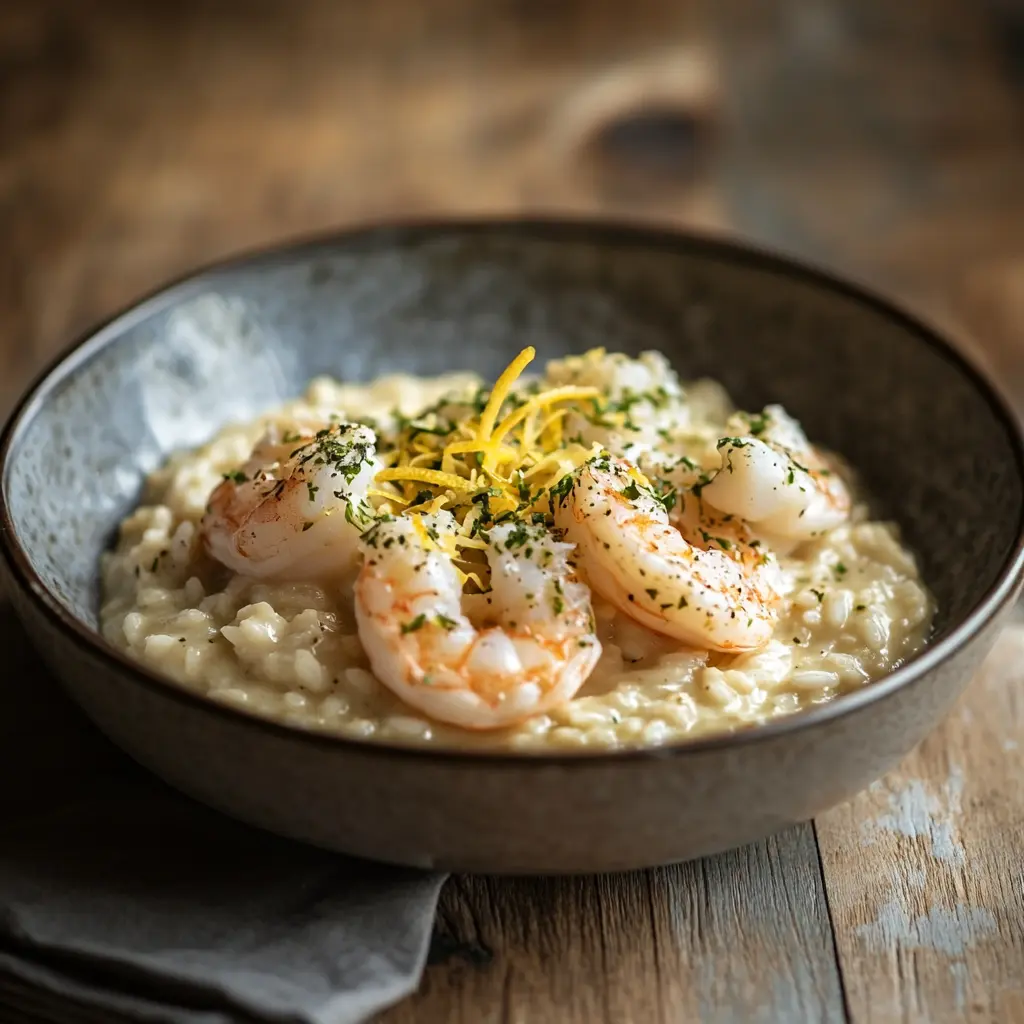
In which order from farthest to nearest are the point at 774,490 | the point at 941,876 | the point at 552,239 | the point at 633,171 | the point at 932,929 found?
the point at 633,171
the point at 552,239
the point at 774,490
the point at 941,876
the point at 932,929

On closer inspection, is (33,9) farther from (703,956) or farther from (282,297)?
(703,956)

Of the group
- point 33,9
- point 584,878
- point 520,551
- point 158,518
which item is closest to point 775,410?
point 520,551

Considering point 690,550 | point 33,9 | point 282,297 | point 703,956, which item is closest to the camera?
point 703,956

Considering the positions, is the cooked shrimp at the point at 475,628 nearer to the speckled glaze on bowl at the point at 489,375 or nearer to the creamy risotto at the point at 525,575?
the creamy risotto at the point at 525,575

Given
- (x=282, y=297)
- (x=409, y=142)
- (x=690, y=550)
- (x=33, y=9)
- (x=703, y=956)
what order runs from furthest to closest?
1. (x=33, y=9)
2. (x=409, y=142)
3. (x=282, y=297)
4. (x=690, y=550)
5. (x=703, y=956)

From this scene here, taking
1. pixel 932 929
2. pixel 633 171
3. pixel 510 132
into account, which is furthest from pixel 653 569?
pixel 510 132

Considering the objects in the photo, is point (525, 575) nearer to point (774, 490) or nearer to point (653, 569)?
point (653, 569)

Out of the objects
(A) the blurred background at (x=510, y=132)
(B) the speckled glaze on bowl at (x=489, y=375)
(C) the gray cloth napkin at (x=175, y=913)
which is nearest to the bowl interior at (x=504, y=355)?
(B) the speckled glaze on bowl at (x=489, y=375)

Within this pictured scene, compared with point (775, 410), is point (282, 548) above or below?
above
